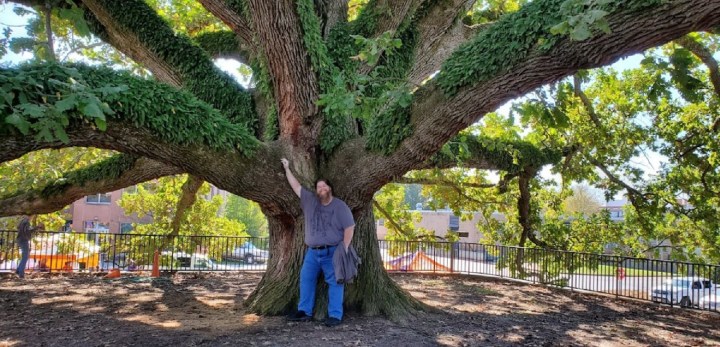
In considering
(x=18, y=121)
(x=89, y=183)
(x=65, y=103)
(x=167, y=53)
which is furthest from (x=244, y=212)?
(x=18, y=121)

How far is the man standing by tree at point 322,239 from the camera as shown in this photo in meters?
6.03

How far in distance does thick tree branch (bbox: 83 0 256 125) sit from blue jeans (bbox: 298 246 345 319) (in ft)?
8.22

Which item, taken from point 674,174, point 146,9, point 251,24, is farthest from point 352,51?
point 674,174

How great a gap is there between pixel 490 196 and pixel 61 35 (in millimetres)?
12238

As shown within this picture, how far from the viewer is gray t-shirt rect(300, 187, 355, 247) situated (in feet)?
19.7

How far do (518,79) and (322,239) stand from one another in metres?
2.93

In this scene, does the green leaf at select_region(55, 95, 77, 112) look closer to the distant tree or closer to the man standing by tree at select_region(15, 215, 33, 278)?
the man standing by tree at select_region(15, 215, 33, 278)

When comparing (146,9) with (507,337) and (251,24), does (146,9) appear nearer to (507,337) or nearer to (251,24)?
(251,24)

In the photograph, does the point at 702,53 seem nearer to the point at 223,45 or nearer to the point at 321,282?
the point at 321,282

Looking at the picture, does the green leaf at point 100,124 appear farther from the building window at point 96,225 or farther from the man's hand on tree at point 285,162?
the building window at point 96,225

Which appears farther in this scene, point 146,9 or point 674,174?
point 674,174

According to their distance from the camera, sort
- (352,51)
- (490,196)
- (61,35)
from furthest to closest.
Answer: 1. (490,196)
2. (61,35)
3. (352,51)

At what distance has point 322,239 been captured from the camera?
604cm

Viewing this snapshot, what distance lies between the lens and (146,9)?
292 inches
